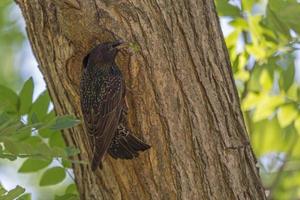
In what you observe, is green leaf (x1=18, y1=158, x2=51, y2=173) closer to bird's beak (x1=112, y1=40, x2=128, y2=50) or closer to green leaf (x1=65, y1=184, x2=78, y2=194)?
green leaf (x1=65, y1=184, x2=78, y2=194)

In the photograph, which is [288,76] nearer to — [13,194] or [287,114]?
[287,114]

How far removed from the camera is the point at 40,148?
2865 millimetres

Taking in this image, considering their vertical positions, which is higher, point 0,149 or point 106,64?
point 106,64

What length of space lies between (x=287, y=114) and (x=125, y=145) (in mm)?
1408

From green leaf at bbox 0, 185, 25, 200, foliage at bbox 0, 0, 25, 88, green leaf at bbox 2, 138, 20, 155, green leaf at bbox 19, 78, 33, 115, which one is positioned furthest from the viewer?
foliage at bbox 0, 0, 25, 88

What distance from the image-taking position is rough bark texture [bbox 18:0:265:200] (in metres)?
3.52

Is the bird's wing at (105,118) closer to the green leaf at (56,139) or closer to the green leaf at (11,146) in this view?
the green leaf at (56,139)

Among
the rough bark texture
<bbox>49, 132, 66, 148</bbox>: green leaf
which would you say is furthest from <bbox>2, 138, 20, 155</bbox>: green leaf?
<bbox>49, 132, 66, 148</bbox>: green leaf

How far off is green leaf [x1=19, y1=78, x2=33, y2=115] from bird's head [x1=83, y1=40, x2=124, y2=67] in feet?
1.50

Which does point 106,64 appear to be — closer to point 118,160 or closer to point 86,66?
point 86,66

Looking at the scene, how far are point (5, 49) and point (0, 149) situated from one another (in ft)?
11.2

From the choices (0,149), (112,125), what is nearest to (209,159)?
(112,125)

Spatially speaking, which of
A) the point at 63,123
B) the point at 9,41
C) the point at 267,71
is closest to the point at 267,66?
the point at 267,71

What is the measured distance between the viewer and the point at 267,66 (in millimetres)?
4527
